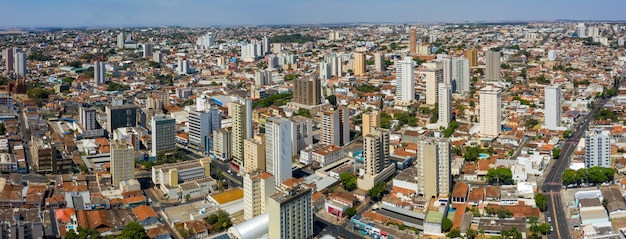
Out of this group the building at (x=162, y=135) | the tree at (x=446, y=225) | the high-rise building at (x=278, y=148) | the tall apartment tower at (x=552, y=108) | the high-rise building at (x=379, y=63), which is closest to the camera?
the tree at (x=446, y=225)

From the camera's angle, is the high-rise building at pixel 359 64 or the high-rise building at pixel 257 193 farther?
the high-rise building at pixel 359 64

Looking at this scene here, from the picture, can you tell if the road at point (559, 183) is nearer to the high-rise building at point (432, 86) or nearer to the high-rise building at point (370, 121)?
the high-rise building at point (370, 121)

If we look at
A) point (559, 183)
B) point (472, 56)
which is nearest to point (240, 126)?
point (559, 183)

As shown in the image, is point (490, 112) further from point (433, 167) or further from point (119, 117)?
point (119, 117)

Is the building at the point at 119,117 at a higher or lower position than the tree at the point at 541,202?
higher

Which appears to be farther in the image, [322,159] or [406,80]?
[406,80]

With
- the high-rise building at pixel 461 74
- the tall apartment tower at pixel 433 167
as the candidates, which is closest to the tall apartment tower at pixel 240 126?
the tall apartment tower at pixel 433 167

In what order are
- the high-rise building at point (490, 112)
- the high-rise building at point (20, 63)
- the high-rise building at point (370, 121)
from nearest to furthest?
the high-rise building at point (370, 121) → the high-rise building at point (490, 112) → the high-rise building at point (20, 63)
